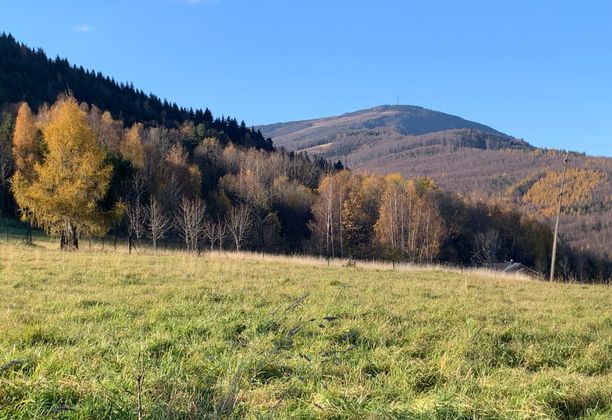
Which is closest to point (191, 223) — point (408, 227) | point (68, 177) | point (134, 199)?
point (134, 199)

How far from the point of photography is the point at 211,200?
69688mm

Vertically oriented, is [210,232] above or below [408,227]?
below

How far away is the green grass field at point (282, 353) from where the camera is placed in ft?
12.1

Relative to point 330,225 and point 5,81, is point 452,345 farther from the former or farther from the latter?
point 5,81

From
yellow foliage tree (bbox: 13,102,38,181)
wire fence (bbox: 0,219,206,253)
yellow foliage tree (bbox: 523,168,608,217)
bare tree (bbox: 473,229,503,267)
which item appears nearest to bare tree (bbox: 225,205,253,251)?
wire fence (bbox: 0,219,206,253)

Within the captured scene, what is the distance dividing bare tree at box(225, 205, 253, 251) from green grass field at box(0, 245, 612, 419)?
36.6 meters

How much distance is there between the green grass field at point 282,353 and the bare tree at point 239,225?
3658 cm

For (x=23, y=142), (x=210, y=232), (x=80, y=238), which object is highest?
(x=23, y=142)

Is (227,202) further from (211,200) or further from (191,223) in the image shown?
(191,223)

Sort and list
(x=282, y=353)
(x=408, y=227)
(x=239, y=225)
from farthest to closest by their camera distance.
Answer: (x=408, y=227) < (x=239, y=225) < (x=282, y=353)

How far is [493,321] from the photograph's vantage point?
9.06 meters

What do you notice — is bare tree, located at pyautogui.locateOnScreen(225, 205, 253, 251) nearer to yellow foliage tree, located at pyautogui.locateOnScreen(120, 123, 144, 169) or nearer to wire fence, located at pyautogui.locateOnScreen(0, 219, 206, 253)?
wire fence, located at pyautogui.locateOnScreen(0, 219, 206, 253)

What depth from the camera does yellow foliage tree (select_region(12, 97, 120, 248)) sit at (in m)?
25.6

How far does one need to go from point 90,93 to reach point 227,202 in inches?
2290
